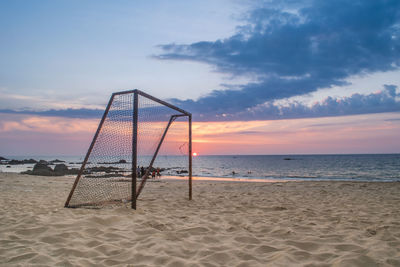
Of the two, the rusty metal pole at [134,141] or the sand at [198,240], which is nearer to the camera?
the sand at [198,240]

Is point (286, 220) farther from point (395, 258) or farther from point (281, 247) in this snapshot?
point (395, 258)

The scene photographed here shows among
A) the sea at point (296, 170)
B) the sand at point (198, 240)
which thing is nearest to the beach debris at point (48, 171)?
the sea at point (296, 170)

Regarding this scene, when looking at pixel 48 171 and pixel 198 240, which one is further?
pixel 48 171

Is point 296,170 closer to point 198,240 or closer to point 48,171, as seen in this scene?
point 48,171

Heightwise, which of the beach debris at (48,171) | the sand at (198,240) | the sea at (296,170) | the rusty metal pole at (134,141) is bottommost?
the sea at (296,170)

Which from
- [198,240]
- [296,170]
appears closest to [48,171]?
[198,240]

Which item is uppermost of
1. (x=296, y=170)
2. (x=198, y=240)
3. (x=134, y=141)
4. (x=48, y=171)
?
(x=134, y=141)

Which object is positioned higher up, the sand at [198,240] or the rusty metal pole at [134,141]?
the rusty metal pole at [134,141]

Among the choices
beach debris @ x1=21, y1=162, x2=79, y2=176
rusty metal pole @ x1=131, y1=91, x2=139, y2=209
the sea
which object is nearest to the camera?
rusty metal pole @ x1=131, y1=91, x2=139, y2=209

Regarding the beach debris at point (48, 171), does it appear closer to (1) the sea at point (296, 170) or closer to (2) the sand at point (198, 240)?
(1) the sea at point (296, 170)

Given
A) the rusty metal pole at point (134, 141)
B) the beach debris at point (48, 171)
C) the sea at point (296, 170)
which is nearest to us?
the rusty metal pole at point (134, 141)

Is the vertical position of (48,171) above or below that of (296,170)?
above

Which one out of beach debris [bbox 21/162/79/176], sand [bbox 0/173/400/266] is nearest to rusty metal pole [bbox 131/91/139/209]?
sand [bbox 0/173/400/266]

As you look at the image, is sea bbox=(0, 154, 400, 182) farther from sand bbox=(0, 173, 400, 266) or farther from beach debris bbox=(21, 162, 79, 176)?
beach debris bbox=(21, 162, 79, 176)
